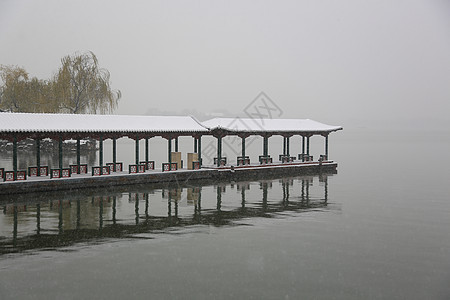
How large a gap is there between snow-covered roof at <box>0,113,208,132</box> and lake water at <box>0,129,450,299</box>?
3.64m

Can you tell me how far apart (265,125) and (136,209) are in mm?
17010

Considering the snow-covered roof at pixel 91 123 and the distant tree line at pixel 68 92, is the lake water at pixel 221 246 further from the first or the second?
the distant tree line at pixel 68 92

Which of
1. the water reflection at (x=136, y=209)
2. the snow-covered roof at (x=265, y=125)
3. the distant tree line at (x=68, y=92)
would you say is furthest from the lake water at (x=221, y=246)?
the distant tree line at (x=68, y=92)

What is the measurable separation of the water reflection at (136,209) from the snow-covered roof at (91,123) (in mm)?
3406

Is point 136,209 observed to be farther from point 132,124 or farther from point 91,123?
point 132,124

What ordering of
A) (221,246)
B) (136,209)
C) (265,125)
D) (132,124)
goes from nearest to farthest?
(221,246), (136,209), (132,124), (265,125)

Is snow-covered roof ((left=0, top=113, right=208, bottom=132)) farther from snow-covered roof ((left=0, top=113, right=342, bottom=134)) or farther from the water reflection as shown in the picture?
the water reflection

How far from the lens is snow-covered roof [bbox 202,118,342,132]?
30.8 m

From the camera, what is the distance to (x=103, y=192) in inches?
869

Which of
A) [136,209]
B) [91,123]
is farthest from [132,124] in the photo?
[136,209]

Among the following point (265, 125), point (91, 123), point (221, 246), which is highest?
point (265, 125)

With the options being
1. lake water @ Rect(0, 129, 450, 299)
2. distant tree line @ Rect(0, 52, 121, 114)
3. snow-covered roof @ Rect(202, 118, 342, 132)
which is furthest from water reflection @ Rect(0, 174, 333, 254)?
distant tree line @ Rect(0, 52, 121, 114)

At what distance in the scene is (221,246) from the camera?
500 inches

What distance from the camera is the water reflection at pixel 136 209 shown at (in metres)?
13.8
